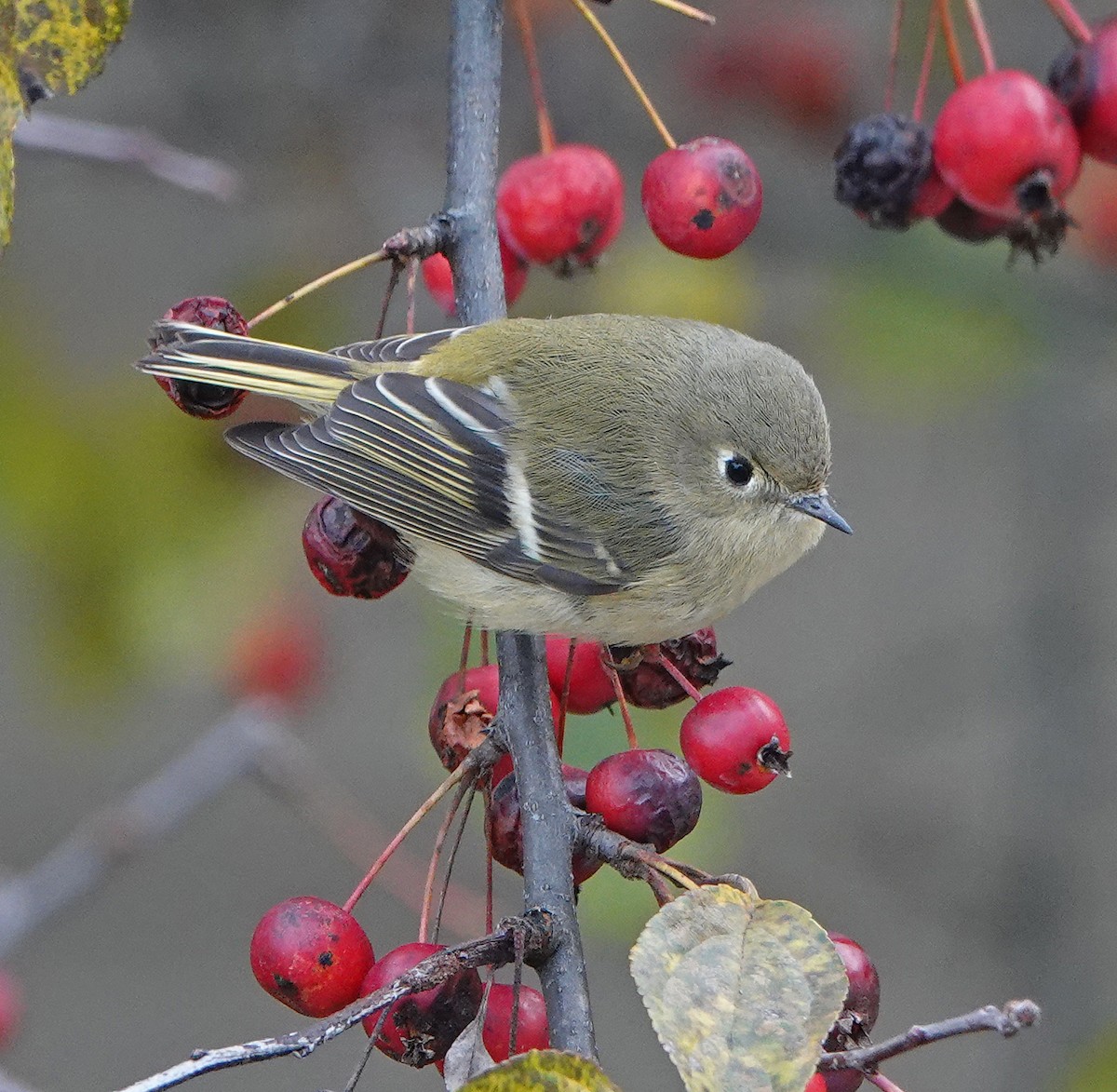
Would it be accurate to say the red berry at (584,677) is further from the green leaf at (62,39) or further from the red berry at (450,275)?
the green leaf at (62,39)

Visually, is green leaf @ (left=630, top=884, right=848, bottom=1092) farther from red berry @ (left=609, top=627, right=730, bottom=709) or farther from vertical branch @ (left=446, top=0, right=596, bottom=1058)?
red berry @ (left=609, top=627, right=730, bottom=709)

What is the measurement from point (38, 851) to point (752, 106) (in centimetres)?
349

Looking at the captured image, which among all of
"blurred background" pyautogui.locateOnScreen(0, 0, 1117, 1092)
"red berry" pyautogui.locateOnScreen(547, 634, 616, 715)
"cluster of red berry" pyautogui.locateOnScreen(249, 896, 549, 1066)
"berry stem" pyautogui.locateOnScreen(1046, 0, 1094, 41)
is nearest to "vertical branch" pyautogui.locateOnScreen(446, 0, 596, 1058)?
"red berry" pyautogui.locateOnScreen(547, 634, 616, 715)

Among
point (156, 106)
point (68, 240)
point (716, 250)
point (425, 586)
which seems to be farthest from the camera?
point (68, 240)

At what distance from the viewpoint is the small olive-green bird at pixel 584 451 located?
7.23 ft

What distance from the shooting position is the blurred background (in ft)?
9.12

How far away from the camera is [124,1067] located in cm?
491

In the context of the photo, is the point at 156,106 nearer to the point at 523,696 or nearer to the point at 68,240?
the point at 68,240

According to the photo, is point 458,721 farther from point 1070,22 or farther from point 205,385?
point 1070,22

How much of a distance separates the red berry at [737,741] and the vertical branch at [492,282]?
19 cm

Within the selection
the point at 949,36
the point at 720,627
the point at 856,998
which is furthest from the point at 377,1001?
the point at 720,627

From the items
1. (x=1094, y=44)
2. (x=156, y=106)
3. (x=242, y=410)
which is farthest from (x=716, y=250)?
(x=156, y=106)

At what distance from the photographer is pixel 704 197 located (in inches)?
76.5

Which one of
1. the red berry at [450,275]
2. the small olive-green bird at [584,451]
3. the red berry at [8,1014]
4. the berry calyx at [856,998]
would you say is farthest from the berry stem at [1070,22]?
the red berry at [8,1014]
